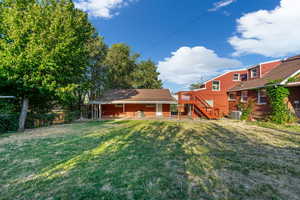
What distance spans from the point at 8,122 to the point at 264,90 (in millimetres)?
20034

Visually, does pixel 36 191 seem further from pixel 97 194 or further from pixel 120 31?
pixel 120 31

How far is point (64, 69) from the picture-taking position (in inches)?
427

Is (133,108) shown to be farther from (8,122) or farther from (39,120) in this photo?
(8,122)

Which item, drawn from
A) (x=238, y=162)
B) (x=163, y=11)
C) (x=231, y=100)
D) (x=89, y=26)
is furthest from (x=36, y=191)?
(x=231, y=100)

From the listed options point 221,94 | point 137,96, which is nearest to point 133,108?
point 137,96

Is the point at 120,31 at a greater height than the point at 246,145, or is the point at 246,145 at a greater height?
the point at 120,31

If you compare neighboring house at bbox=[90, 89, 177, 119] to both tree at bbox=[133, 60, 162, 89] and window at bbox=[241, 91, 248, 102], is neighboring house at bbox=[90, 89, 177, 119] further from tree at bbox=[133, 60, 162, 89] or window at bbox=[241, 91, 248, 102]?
window at bbox=[241, 91, 248, 102]

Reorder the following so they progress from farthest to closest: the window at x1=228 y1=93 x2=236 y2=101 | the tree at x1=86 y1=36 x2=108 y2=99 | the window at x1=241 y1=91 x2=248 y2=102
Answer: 1. the tree at x1=86 y1=36 x2=108 y2=99
2. the window at x1=228 y1=93 x2=236 y2=101
3. the window at x1=241 y1=91 x2=248 y2=102

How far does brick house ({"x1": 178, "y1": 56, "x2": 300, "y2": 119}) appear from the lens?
13.6 metres

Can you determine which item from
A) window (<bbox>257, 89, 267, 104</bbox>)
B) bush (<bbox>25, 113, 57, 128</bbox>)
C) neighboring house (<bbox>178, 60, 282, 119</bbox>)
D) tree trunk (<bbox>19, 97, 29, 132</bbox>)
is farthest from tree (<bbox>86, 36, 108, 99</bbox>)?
window (<bbox>257, 89, 267, 104</bbox>)

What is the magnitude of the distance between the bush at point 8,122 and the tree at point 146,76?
54.5ft

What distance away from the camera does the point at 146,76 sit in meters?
26.0

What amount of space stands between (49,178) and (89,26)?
46.5 feet

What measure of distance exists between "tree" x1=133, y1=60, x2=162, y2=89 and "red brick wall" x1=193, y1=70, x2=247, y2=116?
10806 mm
